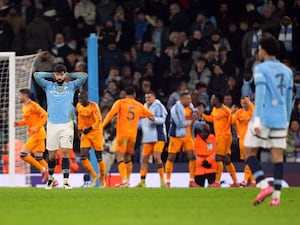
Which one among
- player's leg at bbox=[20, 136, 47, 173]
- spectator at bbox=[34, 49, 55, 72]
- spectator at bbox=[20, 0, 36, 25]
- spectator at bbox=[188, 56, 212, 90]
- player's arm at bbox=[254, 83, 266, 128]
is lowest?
player's leg at bbox=[20, 136, 47, 173]

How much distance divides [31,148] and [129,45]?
687cm

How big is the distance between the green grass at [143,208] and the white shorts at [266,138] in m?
0.84

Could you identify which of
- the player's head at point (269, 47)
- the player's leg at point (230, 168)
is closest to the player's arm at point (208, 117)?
the player's leg at point (230, 168)

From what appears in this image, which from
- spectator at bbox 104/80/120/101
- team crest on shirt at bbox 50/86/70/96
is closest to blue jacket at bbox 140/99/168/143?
spectator at bbox 104/80/120/101

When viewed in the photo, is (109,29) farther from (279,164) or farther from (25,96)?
(279,164)

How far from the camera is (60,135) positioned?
19.0 metres

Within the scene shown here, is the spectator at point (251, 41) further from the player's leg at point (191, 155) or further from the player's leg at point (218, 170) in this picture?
the player's leg at point (191, 155)

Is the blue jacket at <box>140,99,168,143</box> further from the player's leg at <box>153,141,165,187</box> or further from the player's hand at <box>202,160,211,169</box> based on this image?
the player's hand at <box>202,160,211,169</box>

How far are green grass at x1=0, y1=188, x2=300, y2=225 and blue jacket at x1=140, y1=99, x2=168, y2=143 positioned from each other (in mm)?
5057

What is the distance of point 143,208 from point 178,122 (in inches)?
342

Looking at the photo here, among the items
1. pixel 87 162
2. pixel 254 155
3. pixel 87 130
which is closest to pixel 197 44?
pixel 87 130

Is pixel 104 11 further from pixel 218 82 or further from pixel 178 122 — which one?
pixel 178 122

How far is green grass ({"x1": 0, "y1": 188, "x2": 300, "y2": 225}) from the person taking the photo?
1267 centimetres

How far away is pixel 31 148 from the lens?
22.3 metres
